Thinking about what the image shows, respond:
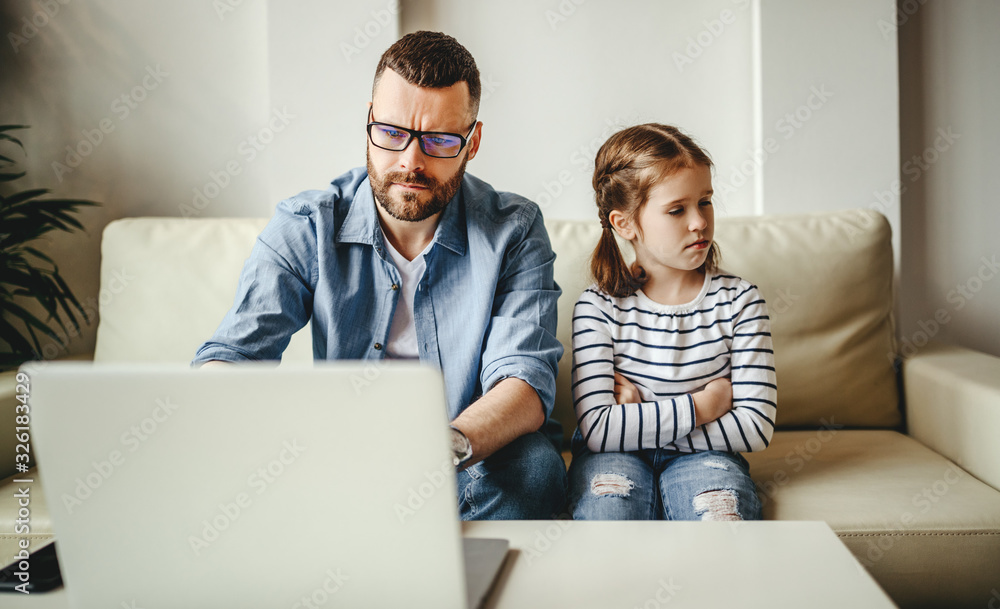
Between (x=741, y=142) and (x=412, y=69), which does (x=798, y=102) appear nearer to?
(x=741, y=142)

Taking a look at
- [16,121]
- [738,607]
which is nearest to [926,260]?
[738,607]

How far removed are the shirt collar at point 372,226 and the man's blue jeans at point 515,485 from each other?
1.38 feet

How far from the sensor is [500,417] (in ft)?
3.73

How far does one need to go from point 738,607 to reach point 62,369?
2.00 feet

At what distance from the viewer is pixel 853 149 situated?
6.42 feet

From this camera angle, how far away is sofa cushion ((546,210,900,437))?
165 cm

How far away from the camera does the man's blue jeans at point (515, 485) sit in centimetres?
114

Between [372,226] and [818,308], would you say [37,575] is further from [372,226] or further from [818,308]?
[818,308]
